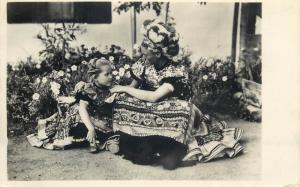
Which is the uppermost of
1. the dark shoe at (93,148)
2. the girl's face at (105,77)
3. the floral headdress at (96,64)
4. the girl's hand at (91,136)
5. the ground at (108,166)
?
the floral headdress at (96,64)

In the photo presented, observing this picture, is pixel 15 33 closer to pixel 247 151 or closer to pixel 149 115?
pixel 149 115

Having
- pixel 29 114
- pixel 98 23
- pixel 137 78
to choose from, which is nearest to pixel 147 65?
pixel 137 78

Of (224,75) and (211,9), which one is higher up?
(211,9)

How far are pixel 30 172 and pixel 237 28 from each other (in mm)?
560

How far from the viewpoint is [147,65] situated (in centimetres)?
96

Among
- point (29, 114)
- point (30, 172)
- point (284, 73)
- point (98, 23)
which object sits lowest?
point (30, 172)

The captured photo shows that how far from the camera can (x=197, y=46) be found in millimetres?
954

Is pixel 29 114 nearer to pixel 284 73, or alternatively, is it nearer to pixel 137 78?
pixel 137 78

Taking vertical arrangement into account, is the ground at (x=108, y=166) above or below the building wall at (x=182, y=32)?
below

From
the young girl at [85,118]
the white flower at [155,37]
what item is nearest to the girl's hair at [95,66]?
the young girl at [85,118]

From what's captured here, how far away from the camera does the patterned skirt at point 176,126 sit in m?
0.95

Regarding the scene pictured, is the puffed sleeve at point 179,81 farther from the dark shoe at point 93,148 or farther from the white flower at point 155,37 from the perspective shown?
the dark shoe at point 93,148

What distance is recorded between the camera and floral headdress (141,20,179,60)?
0.95 m

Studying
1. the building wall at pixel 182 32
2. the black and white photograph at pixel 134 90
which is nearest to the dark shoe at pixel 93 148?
the black and white photograph at pixel 134 90
